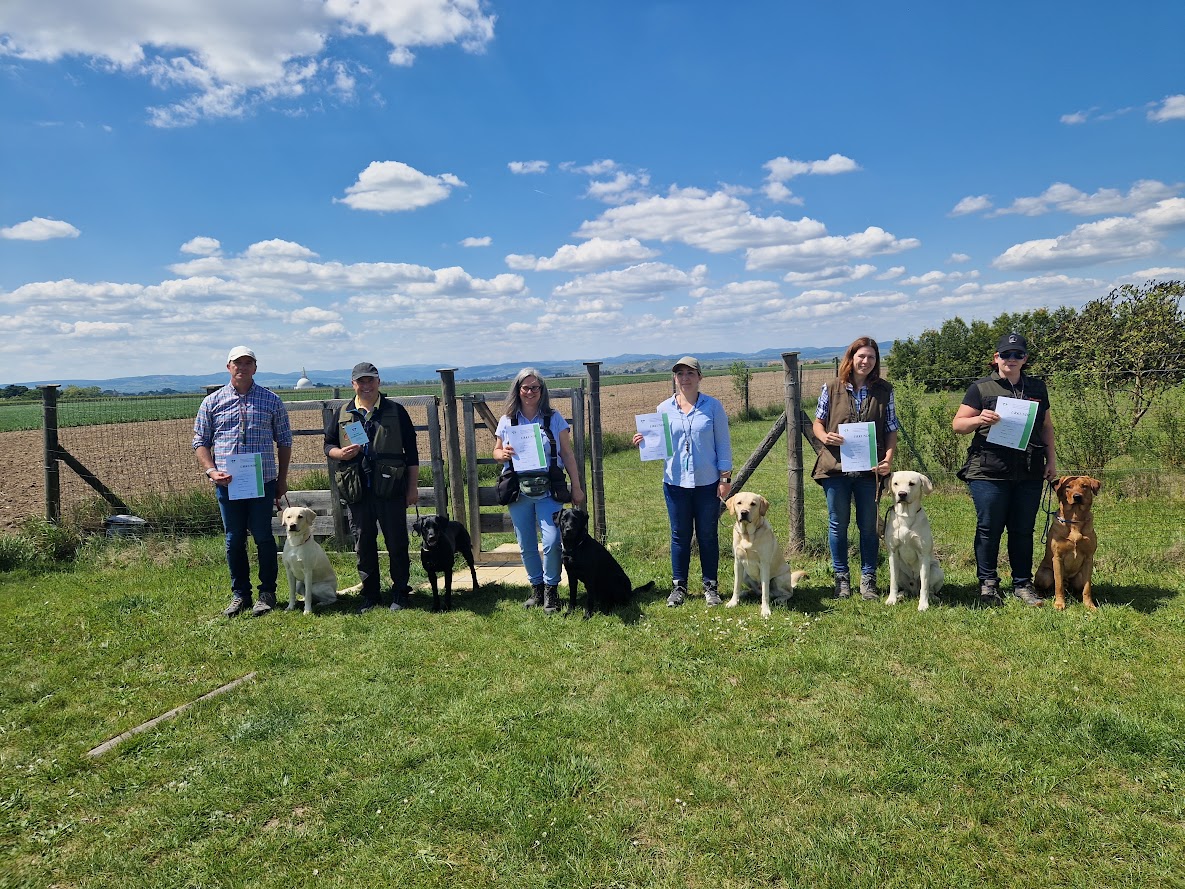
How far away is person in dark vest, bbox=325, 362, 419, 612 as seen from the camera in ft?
20.1

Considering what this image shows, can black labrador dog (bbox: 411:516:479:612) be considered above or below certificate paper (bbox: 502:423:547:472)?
below

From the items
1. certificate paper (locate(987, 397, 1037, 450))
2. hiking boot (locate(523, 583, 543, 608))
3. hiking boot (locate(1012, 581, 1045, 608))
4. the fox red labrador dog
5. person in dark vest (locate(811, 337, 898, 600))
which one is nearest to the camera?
certificate paper (locate(987, 397, 1037, 450))

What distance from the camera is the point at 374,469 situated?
6125 mm

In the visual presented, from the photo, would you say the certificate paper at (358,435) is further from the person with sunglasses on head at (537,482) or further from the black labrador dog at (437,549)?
the person with sunglasses on head at (537,482)

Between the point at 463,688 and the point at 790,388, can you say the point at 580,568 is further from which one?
the point at 790,388

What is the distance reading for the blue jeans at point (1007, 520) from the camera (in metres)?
5.41

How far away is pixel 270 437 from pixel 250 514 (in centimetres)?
77

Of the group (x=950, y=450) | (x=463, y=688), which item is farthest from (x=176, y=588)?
(x=950, y=450)

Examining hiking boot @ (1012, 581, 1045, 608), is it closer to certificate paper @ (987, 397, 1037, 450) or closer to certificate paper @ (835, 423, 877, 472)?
certificate paper @ (987, 397, 1037, 450)

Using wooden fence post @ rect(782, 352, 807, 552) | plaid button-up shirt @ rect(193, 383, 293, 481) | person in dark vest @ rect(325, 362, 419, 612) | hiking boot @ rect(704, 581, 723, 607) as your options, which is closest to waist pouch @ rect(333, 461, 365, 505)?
person in dark vest @ rect(325, 362, 419, 612)

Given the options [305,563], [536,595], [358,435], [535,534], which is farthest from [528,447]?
[305,563]

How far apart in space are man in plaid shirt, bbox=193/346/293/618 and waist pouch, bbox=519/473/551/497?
236 cm

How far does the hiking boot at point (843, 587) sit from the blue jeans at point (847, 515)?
5 centimetres

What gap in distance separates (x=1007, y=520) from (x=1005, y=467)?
53 cm
